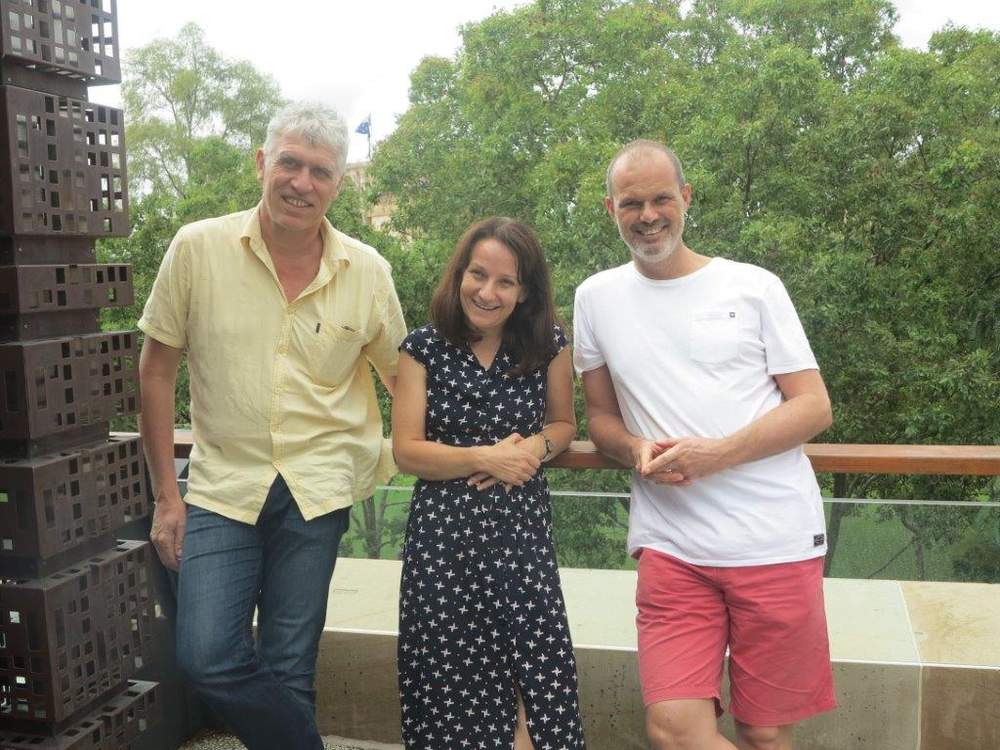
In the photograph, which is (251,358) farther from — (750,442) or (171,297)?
(750,442)

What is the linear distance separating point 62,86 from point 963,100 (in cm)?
1558

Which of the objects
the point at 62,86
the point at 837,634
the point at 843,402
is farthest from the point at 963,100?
the point at 62,86

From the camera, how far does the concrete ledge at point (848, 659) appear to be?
8.55 ft

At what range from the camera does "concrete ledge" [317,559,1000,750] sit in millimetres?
2607

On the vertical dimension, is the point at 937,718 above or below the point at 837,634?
below

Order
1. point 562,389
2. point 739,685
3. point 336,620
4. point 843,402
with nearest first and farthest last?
point 739,685
point 562,389
point 336,620
point 843,402

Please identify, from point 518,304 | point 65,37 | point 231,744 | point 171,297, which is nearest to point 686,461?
point 518,304

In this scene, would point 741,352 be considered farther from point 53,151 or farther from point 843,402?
point 843,402

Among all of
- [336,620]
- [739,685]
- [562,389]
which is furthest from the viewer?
[336,620]

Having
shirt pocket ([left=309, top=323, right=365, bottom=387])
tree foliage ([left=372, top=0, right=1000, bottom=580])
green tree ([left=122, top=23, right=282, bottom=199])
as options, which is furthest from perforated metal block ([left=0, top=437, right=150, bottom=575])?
green tree ([left=122, top=23, right=282, bottom=199])

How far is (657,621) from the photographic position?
92.4 inches

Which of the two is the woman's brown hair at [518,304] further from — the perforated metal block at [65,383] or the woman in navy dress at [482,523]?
the perforated metal block at [65,383]

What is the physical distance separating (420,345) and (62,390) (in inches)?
32.5

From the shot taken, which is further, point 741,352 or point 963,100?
point 963,100
